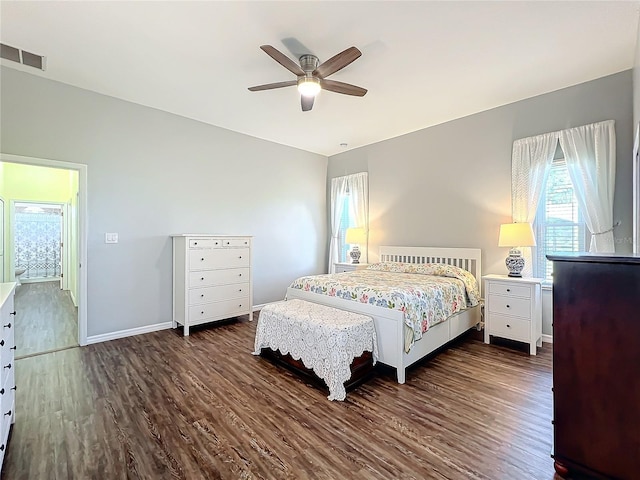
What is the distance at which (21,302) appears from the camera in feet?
19.0

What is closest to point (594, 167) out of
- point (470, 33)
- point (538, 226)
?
point (538, 226)

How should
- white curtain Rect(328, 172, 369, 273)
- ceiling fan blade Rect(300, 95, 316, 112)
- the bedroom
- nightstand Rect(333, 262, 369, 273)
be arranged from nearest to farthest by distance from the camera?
1. ceiling fan blade Rect(300, 95, 316, 112)
2. the bedroom
3. nightstand Rect(333, 262, 369, 273)
4. white curtain Rect(328, 172, 369, 273)

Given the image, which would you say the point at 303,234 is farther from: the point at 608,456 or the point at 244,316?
the point at 608,456

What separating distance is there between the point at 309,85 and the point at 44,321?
5.14m

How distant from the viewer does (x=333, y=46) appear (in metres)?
2.68

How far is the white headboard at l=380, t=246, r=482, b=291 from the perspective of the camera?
4.16 m

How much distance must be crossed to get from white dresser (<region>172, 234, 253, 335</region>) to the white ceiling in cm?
185

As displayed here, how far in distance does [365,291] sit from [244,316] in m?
2.68

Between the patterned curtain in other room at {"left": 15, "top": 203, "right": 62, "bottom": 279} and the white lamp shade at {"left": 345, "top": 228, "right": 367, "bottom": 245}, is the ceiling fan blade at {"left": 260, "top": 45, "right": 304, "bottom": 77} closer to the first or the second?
the white lamp shade at {"left": 345, "top": 228, "right": 367, "bottom": 245}

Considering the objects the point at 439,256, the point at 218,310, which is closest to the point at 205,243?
the point at 218,310

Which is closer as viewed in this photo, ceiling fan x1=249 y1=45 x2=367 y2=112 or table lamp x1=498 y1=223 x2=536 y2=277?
ceiling fan x1=249 y1=45 x2=367 y2=112

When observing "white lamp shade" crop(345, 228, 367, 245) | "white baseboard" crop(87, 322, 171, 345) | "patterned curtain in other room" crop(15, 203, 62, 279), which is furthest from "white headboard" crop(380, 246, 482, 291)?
"patterned curtain in other room" crop(15, 203, 62, 279)

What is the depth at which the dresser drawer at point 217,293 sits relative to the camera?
159 inches

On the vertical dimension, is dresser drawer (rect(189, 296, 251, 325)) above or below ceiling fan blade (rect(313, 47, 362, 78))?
below
